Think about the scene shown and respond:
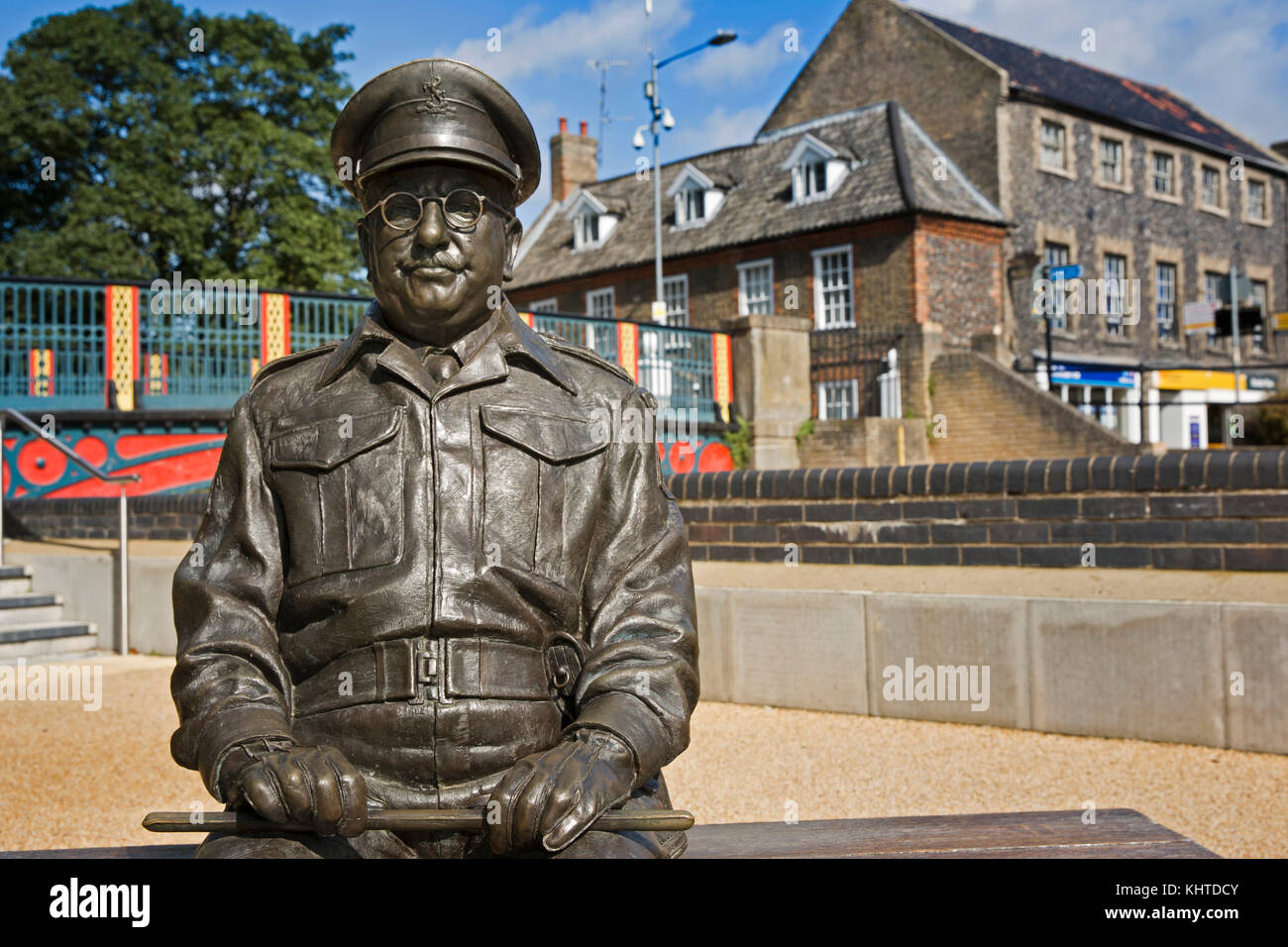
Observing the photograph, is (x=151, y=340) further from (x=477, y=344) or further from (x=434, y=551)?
(x=434, y=551)

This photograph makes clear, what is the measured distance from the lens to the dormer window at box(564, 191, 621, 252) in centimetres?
3344

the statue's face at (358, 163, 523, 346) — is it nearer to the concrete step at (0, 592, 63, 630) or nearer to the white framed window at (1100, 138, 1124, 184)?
the concrete step at (0, 592, 63, 630)

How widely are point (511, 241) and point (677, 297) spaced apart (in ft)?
93.7

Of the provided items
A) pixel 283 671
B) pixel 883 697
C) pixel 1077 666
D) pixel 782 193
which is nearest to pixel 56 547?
pixel 883 697

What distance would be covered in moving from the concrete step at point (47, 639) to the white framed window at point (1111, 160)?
27.6m

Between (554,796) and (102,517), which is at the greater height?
(102,517)

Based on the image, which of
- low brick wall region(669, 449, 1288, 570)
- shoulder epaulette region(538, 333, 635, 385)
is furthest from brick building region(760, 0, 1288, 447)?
shoulder epaulette region(538, 333, 635, 385)

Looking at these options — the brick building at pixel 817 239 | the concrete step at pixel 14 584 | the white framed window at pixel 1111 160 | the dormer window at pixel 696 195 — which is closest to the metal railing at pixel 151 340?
the concrete step at pixel 14 584

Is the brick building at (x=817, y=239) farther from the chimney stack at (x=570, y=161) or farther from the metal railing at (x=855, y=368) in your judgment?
the chimney stack at (x=570, y=161)

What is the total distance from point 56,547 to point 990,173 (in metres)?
22.5

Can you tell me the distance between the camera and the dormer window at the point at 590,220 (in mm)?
33438

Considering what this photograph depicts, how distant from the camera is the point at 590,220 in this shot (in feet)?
112

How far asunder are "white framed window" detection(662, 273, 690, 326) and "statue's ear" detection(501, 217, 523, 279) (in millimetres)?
28134

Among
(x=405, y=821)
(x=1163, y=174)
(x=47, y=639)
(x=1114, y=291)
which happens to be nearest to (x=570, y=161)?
(x=1114, y=291)
